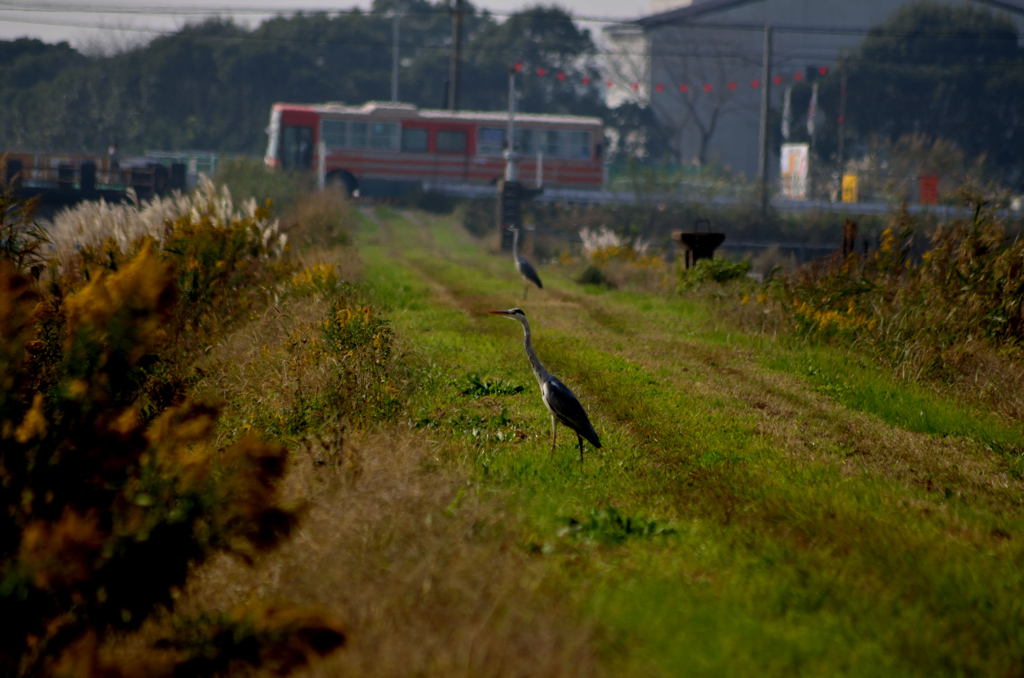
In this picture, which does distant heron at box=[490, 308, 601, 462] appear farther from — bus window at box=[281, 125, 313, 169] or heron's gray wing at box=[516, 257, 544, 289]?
bus window at box=[281, 125, 313, 169]

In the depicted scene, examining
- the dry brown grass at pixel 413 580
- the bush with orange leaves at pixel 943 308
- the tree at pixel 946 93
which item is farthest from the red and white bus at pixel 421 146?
the dry brown grass at pixel 413 580

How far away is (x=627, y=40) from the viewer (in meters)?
66.9

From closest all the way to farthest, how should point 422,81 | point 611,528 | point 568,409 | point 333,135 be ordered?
point 611,528 < point 568,409 < point 333,135 < point 422,81

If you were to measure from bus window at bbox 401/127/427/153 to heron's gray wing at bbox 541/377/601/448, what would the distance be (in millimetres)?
37247

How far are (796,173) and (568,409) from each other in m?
44.4

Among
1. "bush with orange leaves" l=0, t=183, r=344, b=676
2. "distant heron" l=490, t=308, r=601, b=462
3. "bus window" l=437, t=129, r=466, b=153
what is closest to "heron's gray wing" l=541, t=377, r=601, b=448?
"distant heron" l=490, t=308, r=601, b=462

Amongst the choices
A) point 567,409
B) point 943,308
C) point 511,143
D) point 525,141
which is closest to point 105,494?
point 567,409

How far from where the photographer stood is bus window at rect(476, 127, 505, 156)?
145 ft

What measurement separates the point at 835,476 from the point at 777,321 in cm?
690

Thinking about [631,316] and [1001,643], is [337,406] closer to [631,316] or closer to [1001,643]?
[1001,643]

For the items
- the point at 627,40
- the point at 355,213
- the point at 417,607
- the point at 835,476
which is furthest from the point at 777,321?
the point at 627,40

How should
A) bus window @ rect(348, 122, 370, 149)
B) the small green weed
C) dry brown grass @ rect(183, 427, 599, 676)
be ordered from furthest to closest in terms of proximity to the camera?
bus window @ rect(348, 122, 370, 149), the small green weed, dry brown grass @ rect(183, 427, 599, 676)

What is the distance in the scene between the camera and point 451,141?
44406 mm

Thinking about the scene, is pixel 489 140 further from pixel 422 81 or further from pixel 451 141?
pixel 422 81
